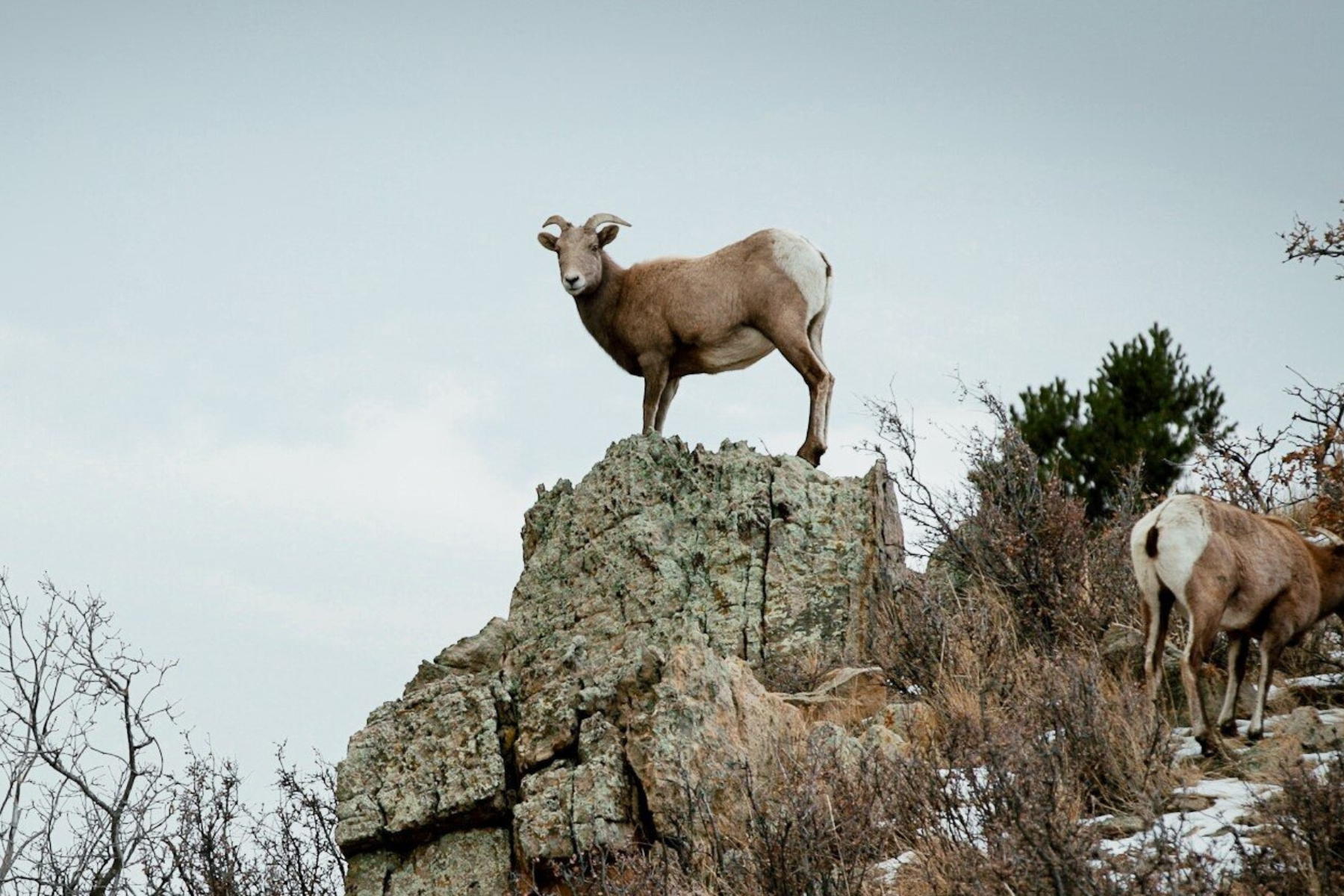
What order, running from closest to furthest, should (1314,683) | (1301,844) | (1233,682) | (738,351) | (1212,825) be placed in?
(1301,844)
(1212,825)
(1233,682)
(1314,683)
(738,351)

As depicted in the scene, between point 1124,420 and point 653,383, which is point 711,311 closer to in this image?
point 653,383

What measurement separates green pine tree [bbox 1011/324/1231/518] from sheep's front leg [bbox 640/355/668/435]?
18.7ft

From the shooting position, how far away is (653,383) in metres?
12.6

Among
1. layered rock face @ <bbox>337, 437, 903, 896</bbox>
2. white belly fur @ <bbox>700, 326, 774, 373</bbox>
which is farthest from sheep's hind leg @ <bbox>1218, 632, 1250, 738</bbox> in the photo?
white belly fur @ <bbox>700, 326, 774, 373</bbox>

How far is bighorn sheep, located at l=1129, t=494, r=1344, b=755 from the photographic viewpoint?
8.40 metres

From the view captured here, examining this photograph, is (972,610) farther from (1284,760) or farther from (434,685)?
(434,685)

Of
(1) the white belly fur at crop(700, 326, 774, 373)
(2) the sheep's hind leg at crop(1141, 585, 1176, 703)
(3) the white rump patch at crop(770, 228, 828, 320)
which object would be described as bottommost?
(2) the sheep's hind leg at crop(1141, 585, 1176, 703)

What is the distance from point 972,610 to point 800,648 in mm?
1270

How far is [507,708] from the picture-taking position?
9.30 m

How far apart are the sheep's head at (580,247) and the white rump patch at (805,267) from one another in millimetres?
1504

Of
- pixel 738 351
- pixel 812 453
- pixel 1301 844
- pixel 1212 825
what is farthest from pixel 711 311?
pixel 1301 844

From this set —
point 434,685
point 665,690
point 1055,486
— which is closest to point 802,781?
point 665,690

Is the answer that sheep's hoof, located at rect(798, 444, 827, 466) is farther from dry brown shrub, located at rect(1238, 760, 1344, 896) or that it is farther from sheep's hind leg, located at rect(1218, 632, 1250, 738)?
dry brown shrub, located at rect(1238, 760, 1344, 896)

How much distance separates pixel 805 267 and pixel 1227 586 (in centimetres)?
507
